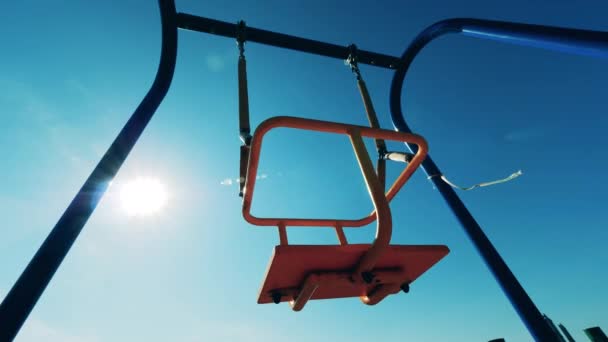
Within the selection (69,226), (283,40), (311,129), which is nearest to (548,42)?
(311,129)

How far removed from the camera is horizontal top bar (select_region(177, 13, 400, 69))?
3.48m

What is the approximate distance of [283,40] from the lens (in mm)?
3924

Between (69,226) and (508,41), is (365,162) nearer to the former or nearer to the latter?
(69,226)

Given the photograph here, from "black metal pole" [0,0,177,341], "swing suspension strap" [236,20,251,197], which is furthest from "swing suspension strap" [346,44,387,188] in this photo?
"black metal pole" [0,0,177,341]

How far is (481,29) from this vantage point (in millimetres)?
2918

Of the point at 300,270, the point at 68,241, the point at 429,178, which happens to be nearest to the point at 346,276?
the point at 300,270

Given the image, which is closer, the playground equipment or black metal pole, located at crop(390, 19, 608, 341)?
the playground equipment

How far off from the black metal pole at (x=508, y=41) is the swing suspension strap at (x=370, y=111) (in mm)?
933

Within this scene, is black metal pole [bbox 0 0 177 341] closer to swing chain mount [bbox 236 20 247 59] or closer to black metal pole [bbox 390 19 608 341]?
swing chain mount [bbox 236 20 247 59]

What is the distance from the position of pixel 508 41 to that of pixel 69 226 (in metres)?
3.57

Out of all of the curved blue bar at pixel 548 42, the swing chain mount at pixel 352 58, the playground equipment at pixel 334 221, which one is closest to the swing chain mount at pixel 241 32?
the playground equipment at pixel 334 221

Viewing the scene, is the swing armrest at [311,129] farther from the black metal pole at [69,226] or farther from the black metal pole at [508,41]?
the black metal pole at [508,41]

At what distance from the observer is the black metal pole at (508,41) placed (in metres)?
2.04

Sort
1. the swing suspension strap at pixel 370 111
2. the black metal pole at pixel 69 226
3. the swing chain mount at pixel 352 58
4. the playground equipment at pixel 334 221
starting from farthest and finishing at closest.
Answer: the swing chain mount at pixel 352 58
the swing suspension strap at pixel 370 111
the playground equipment at pixel 334 221
the black metal pole at pixel 69 226
